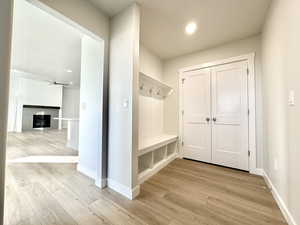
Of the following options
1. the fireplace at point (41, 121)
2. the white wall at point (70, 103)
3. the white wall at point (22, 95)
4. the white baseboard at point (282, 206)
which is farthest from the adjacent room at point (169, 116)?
the white wall at point (70, 103)

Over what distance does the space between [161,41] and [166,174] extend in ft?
8.72

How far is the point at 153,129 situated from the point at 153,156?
864 millimetres

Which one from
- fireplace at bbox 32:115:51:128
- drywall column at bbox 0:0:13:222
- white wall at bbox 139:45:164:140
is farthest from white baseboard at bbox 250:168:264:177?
fireplace at bbox 32:115:51:128

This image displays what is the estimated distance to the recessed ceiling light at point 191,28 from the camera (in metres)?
2.19

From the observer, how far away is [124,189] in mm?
1687

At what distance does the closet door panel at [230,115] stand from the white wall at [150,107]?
1.29 metres

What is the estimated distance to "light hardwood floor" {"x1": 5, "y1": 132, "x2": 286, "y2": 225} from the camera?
1282 millimetres

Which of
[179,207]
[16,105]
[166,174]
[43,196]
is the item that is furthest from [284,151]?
[16,105]

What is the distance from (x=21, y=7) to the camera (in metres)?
1.95

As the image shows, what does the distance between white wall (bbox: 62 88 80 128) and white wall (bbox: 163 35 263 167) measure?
→ 746cm

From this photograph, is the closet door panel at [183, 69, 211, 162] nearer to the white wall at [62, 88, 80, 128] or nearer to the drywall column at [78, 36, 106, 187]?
the drywall column at [78, 36, 106, 187]

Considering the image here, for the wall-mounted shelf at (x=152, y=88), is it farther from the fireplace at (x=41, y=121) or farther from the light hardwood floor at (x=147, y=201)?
the fireplace at (x=41, y=121)

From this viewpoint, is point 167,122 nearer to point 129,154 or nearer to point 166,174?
point 166,174

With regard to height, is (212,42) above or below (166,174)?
above
